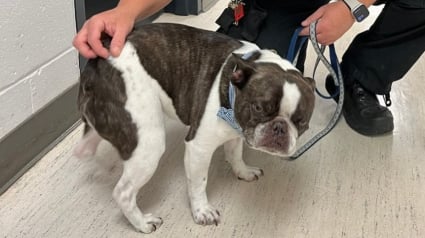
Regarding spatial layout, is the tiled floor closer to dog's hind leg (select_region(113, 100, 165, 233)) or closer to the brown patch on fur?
dog's hind leg (select_region(113, 100, 165, 233))

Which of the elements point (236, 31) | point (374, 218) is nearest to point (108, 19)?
point (236, 31)

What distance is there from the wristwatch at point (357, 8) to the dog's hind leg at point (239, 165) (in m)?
0.47

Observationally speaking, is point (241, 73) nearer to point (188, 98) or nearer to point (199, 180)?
point (188, 98)

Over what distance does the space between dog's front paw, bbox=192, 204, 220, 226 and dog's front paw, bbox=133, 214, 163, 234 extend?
9 centimetres

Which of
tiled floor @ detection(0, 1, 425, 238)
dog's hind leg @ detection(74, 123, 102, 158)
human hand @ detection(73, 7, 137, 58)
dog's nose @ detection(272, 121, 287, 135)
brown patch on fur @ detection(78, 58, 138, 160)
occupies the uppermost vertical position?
human hand @ detection(73, 7, 137, 58)

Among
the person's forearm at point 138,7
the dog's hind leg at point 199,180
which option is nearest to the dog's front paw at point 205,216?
the dog's hind leg at point 199,180

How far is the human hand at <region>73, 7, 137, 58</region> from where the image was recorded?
1200mm

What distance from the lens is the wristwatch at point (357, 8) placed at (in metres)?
1.38

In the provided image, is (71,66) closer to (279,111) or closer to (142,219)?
(142,219)

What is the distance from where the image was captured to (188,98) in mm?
1288

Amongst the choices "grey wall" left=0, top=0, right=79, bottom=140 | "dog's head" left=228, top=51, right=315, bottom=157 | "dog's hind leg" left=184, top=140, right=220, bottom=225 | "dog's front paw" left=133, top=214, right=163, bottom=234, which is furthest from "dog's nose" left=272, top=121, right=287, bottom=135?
"grey wall" left=0, top=0, right=79, bottom=140

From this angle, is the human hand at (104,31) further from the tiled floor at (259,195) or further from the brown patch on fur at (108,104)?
the tiled floor at (259,195)

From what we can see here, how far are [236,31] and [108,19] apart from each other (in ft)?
1.84

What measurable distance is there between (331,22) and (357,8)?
0.26 feet
